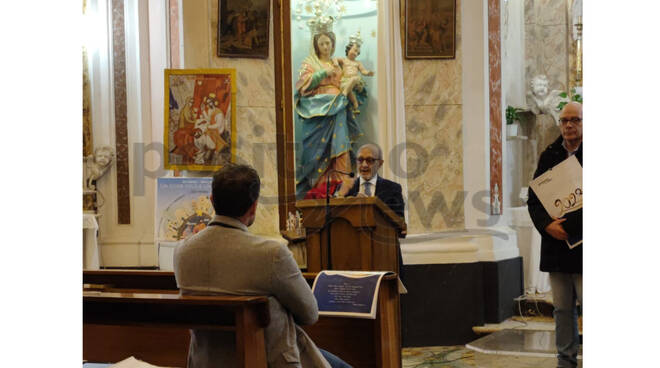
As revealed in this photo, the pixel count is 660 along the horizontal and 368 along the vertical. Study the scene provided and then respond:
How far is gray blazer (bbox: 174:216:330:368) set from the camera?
9.01 feet

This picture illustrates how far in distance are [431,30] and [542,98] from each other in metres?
2.33

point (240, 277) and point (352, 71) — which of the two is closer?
point (240, 277)

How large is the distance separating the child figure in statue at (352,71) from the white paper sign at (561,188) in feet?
13.0

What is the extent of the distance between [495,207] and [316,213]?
3132 millimetres

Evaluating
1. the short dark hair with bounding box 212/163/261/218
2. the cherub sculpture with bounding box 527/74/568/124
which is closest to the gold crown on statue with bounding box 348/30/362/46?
the cherub sculpture with bounding box 527/74/568/124

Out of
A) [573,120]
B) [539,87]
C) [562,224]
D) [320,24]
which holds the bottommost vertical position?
[562,224]

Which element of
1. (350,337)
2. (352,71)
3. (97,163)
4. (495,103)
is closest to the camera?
(350,337)

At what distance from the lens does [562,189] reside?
417 cm

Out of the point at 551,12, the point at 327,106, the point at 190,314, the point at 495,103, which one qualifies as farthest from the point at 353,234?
the point at 551,12

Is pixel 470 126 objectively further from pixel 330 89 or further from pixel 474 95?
pixel 330 89

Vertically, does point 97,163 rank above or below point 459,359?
above

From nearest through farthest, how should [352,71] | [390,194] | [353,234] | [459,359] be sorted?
1. [353,234]
2. [390,194]
3. [459,359]
4. [352,71]

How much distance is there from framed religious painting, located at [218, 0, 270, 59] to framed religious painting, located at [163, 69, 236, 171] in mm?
360

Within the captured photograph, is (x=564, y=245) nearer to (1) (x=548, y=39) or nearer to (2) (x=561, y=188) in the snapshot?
(2) (x=561, y=188)
